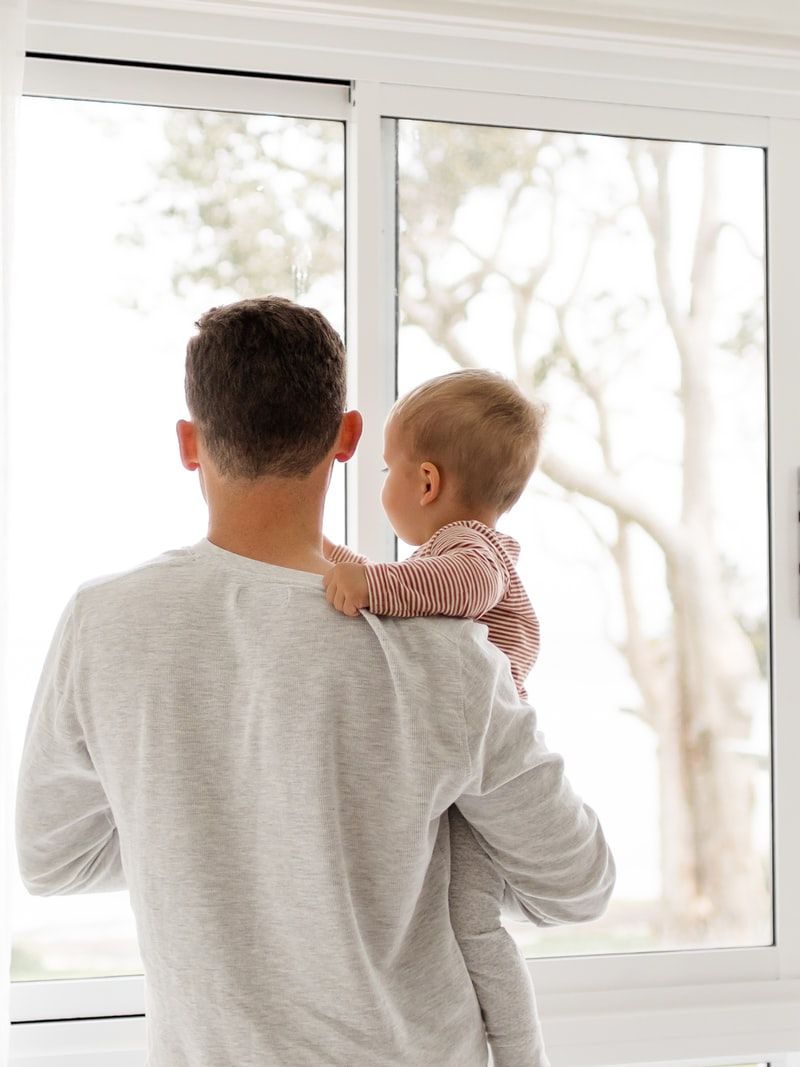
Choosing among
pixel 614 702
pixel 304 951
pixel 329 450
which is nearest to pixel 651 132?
pixel 614 702

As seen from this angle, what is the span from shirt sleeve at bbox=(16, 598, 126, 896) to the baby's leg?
1.15 ft

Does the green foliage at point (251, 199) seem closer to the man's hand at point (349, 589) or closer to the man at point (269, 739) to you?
the man at point (269, 739)

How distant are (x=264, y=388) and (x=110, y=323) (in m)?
0.94

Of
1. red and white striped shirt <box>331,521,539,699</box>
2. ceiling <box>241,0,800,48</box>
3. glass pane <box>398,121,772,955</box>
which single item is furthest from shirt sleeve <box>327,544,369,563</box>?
ceiling <box>241,0,800,48</box>

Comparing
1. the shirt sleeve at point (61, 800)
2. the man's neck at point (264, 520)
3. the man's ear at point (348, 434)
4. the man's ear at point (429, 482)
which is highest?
the man's ear at point (348, 434)

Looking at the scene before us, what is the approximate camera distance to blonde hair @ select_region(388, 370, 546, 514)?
4.15 ft

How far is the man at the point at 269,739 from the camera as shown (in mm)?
929

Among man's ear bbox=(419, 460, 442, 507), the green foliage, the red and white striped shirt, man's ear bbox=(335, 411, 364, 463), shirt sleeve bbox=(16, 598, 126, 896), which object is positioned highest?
the green foliage

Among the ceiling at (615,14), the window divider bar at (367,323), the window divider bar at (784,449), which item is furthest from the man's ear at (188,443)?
the window divider bar at (784,449)

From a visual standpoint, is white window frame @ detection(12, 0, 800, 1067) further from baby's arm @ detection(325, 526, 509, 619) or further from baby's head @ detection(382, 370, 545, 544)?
baby's arm @ detection(325, 526, 509, 619)

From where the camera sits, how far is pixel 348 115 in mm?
1849

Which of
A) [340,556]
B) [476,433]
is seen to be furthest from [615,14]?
[340,556]

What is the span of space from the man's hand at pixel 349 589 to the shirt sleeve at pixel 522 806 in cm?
11

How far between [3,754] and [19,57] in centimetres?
100
